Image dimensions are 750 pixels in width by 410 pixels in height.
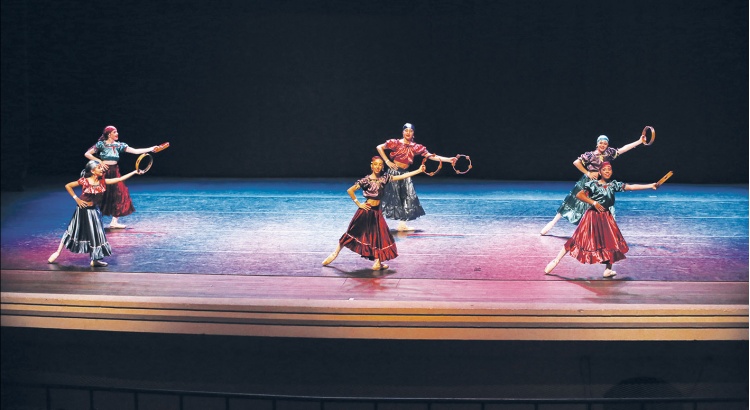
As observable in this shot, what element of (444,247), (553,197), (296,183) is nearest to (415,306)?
(444,247)

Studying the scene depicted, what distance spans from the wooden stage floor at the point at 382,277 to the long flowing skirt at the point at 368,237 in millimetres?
166

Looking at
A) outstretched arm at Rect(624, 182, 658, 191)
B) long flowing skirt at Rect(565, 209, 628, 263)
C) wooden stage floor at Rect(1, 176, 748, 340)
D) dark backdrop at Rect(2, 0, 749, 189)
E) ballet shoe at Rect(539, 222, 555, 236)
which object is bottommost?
wooden stage floor at Rect(1, 176, 748, 340)

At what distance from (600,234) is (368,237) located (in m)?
1.60

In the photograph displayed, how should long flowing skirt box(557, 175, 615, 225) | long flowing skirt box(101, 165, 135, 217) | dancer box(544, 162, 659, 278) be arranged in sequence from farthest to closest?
long flowing skirt box(101, 165, 135, 217), long flowing skirt box(557, 175, 615, 225), dancer box(544, 162, 659, 278)

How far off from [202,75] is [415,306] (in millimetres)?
7399

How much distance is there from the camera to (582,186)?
7719 millimetres

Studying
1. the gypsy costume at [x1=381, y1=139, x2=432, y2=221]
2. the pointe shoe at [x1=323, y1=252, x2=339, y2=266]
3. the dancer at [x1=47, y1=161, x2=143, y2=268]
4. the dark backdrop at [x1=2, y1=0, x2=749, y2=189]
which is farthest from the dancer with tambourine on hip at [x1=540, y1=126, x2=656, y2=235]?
the dark backdrop at [x1=2, y1=0, x2=749, y2=189]

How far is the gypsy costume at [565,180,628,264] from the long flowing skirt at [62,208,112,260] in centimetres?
339

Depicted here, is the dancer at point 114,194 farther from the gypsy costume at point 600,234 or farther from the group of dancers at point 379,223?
the gypsy costume at point 600,234

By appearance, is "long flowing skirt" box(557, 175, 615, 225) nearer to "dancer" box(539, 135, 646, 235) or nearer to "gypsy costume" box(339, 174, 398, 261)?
"dancer" box(539, 135, 646, 235)

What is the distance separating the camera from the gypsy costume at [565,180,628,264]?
6070 millimetres

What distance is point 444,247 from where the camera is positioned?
24.2ft

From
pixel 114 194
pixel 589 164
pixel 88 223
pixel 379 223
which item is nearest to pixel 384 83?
pixel 114 194

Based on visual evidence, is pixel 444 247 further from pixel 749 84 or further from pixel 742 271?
pixel 749 84
